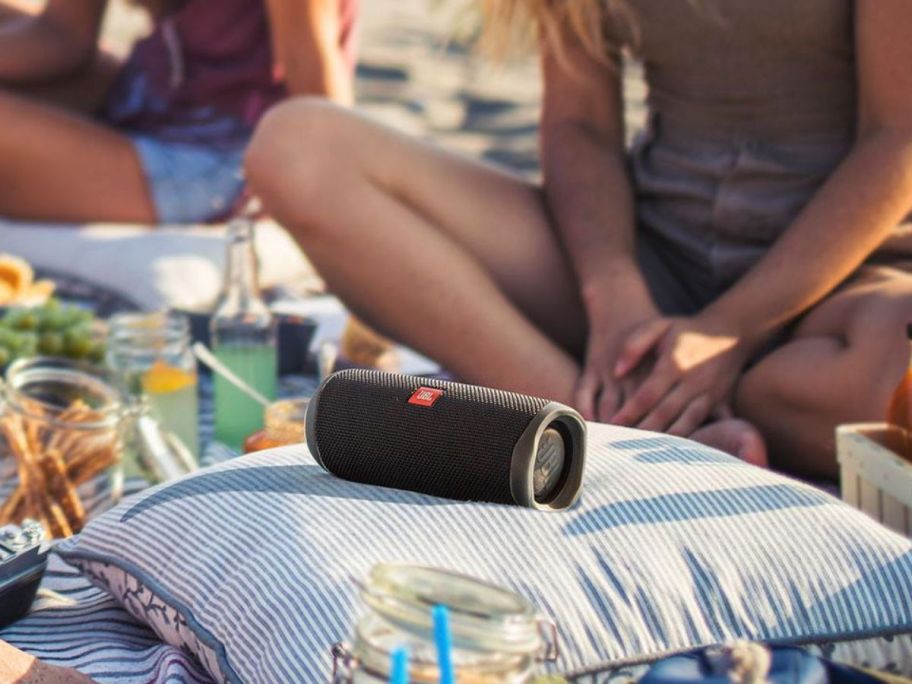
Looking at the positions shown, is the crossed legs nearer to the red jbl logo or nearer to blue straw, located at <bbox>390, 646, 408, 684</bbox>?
the red jbl logo

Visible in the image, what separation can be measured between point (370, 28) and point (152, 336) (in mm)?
6109

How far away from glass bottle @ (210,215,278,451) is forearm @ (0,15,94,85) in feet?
4.42

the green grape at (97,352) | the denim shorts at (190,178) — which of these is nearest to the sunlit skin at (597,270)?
the green grape at (97,352)

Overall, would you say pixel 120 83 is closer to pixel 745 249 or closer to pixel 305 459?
pixel 745 249

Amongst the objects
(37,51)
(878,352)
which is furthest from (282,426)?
(37,51)

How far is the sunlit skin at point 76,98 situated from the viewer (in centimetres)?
273

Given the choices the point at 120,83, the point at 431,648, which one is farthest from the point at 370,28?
the point at 431,648

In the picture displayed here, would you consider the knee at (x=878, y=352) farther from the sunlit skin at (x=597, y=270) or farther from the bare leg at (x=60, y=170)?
the bare leg at (x=60, y=170)

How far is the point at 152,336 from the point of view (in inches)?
73.9

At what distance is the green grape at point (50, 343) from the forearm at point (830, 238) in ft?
2.92

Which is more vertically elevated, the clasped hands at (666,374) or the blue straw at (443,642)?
the blue straw at (443,642)

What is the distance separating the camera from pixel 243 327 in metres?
1.99

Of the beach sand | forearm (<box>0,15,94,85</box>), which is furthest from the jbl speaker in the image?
the beach sand

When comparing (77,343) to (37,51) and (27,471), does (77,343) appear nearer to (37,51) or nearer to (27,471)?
(27,471)
